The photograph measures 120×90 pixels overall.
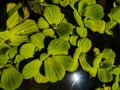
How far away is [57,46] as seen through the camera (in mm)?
1555

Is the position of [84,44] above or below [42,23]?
below

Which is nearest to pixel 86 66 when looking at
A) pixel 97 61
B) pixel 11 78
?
pixel 97 61

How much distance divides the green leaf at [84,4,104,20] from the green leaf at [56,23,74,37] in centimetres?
11

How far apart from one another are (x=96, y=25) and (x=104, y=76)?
29cm

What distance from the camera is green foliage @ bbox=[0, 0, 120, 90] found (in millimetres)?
1541

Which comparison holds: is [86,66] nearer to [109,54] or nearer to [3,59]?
[109,54]

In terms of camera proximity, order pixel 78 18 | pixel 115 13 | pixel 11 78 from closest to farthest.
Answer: pixel 11 78 → pixel 78 18 → pixel 115 13

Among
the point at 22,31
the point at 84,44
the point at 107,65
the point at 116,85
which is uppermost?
the point at 22,31

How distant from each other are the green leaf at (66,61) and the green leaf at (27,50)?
4.5 inches

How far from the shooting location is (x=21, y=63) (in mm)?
1575

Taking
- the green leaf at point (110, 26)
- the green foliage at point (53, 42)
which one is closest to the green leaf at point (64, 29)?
the green foliage at point (53, 42)

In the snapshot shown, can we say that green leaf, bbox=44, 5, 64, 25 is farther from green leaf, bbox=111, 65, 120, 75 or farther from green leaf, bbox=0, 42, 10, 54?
green leaf, bbox=111, 65, 120, 75

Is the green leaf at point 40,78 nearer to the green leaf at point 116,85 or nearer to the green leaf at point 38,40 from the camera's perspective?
the green leaf at point 38,40

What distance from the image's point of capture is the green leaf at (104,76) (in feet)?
5.28
